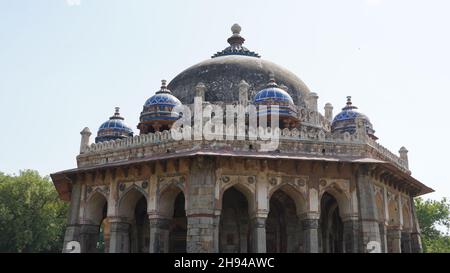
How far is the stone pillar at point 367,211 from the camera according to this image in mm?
16641

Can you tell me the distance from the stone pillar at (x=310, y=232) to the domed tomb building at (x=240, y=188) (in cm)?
3

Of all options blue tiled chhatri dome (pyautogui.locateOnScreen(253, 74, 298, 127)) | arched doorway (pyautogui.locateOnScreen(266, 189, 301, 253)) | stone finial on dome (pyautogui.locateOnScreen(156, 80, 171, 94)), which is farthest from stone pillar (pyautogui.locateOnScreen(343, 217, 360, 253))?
stone finial on dome (pyautogui.locateOnScreen(156, 80, 171, 94))

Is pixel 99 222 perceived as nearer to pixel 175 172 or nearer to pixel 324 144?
pixel 175 172

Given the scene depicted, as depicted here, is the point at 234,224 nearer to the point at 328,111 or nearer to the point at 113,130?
the point at 113,130

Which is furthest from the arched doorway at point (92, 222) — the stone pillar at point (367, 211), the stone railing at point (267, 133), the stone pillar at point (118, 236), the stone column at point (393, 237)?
the stone column at point (393, 237)

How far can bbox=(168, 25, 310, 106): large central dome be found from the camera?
21984 mm

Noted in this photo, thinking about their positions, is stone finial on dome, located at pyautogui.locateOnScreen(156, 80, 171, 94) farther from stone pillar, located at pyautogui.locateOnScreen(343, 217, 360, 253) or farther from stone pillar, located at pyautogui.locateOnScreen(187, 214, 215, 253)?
stone pillar, located at pyautogui.locateOnScreen(343, 217, 360, 253)

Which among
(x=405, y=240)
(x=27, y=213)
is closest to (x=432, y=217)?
(x=405, y=240)

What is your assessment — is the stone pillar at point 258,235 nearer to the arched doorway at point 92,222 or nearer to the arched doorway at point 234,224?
the arched doorway at point 234,224

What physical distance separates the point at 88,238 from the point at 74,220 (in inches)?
32.4

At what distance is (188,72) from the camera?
2369 centimetres

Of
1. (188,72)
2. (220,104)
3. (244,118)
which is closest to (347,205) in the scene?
(244,118)

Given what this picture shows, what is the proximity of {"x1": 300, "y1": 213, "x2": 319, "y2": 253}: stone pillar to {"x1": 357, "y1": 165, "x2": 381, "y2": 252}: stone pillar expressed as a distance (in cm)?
153

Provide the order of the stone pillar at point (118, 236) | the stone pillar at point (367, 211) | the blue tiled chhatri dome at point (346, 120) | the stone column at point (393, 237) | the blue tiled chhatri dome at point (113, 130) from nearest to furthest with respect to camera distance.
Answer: the stone pillar at point (367, 211), the stone pillar at point (118, 236), the stone column at point (393, 237), the blue tiled chhatri dome at point (346, 120), the blue tiled chhatri dome at point (113, 130)
